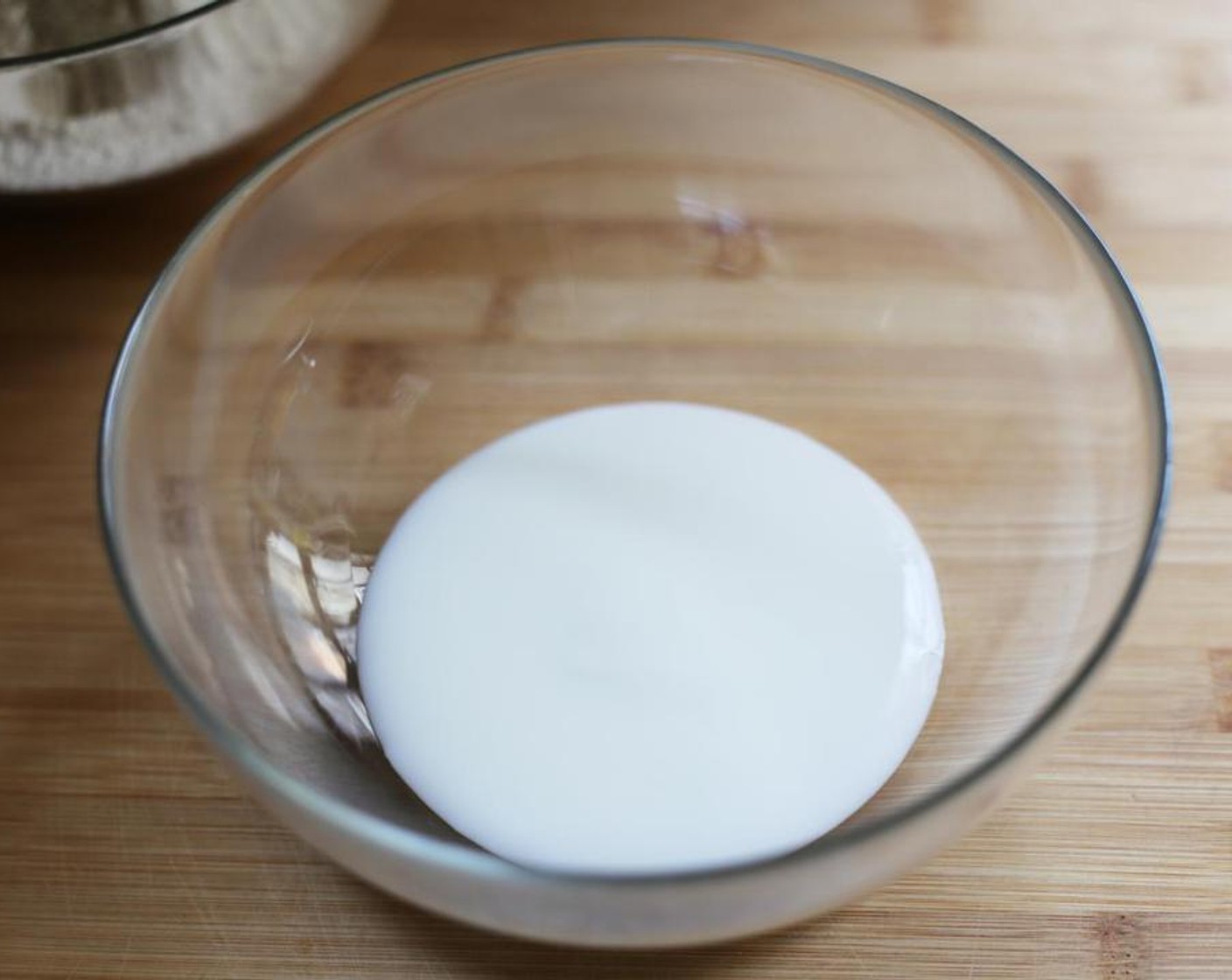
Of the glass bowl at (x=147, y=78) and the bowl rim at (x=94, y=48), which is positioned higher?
the bowl rim at (x=94, y=48)

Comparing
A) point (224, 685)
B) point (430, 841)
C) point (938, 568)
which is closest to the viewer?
point (430, 841)

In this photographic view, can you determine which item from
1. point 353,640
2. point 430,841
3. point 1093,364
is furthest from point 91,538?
point 1093,364

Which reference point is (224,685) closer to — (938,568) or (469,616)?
(469,616)

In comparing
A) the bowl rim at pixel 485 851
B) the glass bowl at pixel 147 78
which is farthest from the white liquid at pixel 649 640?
the glass bowl at pixel 147 78

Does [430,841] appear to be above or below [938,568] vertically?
above

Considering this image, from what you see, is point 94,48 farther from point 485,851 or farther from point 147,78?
point 485,851

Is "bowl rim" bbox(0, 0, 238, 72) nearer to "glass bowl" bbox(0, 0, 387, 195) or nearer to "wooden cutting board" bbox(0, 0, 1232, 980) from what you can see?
"glass bowl" bbox(0, 0, 387, 195)

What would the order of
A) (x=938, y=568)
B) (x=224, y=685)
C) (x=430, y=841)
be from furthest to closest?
(x=938, y=568), (x=224, y=685), (x=430, y=841)

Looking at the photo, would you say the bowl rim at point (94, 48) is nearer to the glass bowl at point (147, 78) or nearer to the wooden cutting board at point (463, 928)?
the glass bowl at point (147, 78)

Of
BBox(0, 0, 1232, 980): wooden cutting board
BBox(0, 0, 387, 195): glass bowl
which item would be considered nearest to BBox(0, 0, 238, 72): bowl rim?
BBox(0, 0, 387, 195): glass bowl
